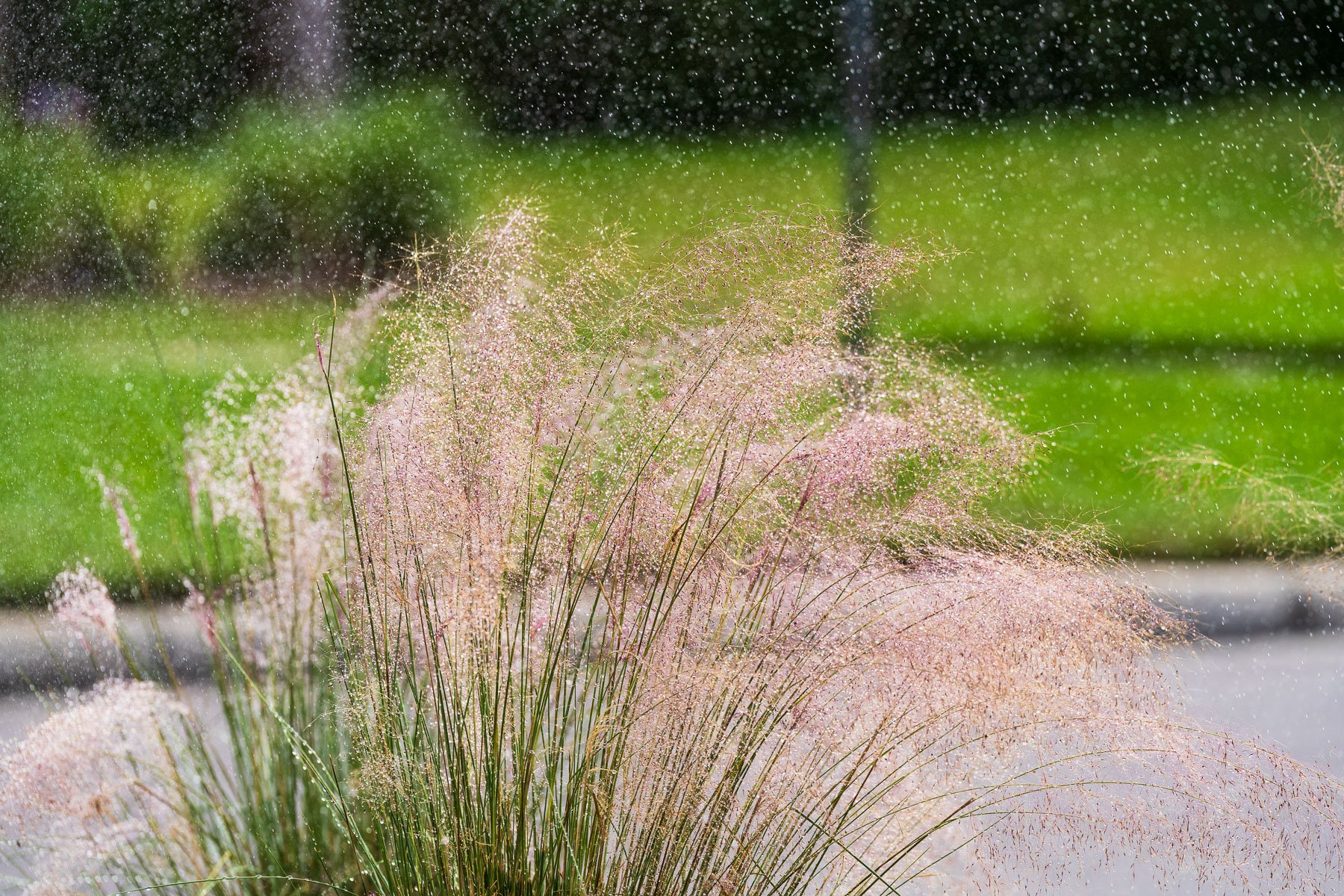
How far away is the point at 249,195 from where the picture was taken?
1.37m

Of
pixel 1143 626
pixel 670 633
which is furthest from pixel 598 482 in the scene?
pixel 1143 626

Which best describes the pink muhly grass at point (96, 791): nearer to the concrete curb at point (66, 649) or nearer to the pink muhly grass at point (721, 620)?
the pink muhly grass at point (721, 620)

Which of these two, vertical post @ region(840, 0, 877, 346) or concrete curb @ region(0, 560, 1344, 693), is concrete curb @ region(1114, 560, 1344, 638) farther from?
vertical post @ region(840, 0, 877, 346)

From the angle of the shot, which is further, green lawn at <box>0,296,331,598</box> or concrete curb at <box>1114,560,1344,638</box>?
green lawn at <box>0,296,331,598</box>

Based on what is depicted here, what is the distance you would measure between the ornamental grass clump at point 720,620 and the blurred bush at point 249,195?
2.37 ft

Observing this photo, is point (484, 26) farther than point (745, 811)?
Yes

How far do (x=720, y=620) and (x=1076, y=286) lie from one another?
87cm

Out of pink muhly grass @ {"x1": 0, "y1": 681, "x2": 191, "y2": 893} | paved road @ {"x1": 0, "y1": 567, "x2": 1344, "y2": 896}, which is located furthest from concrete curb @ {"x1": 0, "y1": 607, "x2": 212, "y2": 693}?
pink muhly grass @ {"x1": 0, "y1": 681, "x2": 191, "y2": 893}

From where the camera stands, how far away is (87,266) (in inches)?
58.1

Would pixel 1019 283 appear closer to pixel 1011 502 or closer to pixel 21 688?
pixel 1011 502

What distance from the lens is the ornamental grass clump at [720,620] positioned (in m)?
0.56

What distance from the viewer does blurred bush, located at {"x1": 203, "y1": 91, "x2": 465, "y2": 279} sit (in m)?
1.32

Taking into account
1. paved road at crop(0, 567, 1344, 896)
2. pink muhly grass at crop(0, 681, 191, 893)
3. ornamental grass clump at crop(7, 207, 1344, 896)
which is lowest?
paved road at crop(0, 567, 1344, 896)

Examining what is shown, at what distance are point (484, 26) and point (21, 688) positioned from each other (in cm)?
95
